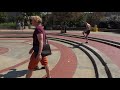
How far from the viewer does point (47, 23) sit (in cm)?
3641
